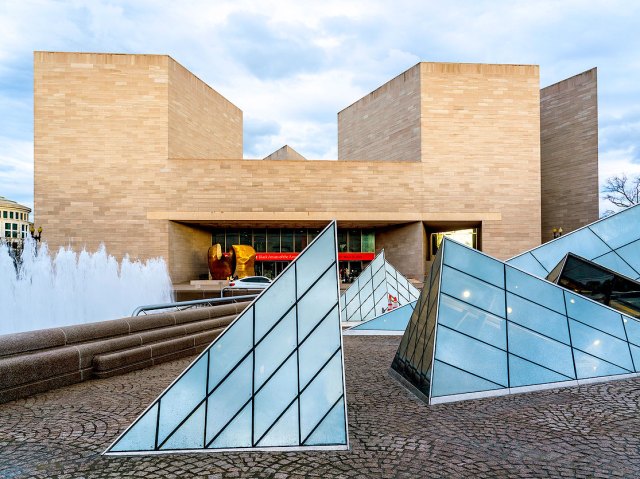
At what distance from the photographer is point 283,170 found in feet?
118

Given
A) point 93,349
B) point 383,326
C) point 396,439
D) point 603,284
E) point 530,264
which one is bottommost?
point 383,326

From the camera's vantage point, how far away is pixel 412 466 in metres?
4.77

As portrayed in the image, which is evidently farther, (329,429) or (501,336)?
(501,336)

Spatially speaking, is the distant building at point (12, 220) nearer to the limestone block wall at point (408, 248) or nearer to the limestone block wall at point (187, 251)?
the limestone block wall at point (187, 251)

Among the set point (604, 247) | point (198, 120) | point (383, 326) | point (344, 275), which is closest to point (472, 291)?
point (383, 326)

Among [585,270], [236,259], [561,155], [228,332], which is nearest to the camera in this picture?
[228,332]

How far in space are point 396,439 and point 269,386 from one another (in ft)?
5.69

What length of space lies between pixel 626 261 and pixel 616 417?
999 centimetres

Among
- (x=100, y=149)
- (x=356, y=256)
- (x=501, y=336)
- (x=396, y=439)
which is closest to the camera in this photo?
(x=396, y=439)


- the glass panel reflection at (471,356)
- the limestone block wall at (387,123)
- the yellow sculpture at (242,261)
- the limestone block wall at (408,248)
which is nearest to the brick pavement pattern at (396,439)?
the glass panel reflection at (471,356)

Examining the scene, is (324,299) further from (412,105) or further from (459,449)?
(412,105)

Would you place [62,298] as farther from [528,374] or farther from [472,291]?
[528,374]

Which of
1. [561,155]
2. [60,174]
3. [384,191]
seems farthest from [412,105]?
[60,174]

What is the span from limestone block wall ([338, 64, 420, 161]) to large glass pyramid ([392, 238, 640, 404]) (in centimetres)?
2936
